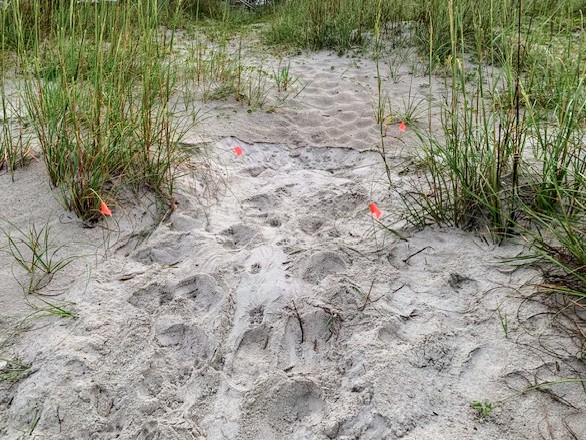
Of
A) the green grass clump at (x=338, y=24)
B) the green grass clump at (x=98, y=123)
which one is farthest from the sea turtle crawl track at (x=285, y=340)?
the green grass clump at (x=338, y=24)

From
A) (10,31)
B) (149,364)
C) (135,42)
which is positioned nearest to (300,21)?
(10,31)

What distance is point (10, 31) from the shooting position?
13.6 feet

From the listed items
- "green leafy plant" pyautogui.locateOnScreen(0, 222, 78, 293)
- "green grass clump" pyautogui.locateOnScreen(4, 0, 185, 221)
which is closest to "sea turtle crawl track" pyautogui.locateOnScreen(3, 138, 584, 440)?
"green leafy plant" pyautogui.locateOnScreen(0, 222, 78, 293)

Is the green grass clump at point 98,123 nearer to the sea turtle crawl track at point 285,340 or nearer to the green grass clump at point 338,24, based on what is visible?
the sea turtle crawl track at point 285,340

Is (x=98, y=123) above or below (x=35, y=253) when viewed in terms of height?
above

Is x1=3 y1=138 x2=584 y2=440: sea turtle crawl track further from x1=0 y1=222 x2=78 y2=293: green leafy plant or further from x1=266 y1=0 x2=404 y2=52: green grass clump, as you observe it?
x1=266 y1=0 x2=404 y2=52: green grass clump

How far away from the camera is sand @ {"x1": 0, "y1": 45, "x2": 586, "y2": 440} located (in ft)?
4.75

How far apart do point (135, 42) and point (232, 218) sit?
118cm

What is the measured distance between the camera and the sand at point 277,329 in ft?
4.75

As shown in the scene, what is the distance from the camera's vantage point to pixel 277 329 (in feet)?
5.90

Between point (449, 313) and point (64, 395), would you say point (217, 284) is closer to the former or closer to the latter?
point (64, 395)

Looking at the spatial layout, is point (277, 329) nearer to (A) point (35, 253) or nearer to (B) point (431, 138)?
(A) point (35, 253)

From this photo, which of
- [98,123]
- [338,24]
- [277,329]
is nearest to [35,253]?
[98,123]

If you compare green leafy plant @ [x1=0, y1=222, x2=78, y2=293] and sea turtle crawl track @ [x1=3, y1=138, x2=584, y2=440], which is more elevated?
green leafy plant @ [x1=0, y1=222, x2=78, y2=293]
